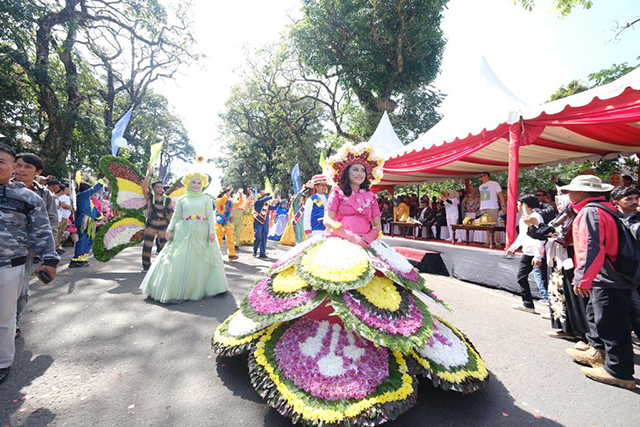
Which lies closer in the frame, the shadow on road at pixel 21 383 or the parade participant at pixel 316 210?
the shadow on road at pixel 21 383

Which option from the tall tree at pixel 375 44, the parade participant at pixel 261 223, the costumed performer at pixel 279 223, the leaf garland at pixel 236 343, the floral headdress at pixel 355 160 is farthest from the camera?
the tall tree at pixel 375 44

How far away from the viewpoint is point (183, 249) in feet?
15.5

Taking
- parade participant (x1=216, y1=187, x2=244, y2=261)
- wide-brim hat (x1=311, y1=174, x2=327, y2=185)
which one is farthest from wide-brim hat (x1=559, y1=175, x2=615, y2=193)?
parade participant (x1=216, y1=187, x2=244, y2=261)

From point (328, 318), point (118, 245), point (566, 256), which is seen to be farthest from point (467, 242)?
point (118, 245)

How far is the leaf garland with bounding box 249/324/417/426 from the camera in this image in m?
1.81

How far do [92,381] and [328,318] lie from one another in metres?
2.00

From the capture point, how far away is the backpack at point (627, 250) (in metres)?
2.71

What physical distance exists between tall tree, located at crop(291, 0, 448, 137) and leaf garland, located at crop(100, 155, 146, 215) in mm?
14049

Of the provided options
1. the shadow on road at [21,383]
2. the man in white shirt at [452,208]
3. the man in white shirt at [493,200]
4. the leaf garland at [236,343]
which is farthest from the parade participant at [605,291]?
the man in white shirt at [452,208]

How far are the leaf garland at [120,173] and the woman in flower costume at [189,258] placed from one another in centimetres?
192

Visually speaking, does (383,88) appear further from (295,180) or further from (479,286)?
(479,286)

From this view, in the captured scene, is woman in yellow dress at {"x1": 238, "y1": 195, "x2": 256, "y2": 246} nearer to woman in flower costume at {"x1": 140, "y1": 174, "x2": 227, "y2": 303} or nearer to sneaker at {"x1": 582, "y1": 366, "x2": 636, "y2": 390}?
woman in flower costume at {"x1": 140, "y1": 174, "x2": 227, "y2": 303}

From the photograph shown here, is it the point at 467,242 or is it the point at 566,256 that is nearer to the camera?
the point at 566,256

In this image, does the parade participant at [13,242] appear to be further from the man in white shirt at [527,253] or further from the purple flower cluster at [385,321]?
the man in white shirt at [527,253]
